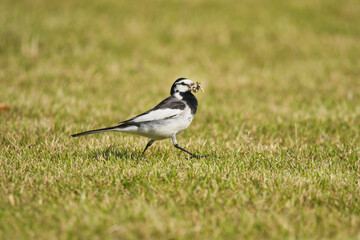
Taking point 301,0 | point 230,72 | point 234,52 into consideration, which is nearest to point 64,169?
point 230,72

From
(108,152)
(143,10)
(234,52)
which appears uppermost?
(143,10)

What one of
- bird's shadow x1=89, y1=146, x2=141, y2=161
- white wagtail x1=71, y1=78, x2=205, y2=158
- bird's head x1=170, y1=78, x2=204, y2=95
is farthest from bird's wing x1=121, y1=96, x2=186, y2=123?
bird's shadow x1=89, y1=146, x2=141, y2=161

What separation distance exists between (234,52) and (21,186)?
10.3 m

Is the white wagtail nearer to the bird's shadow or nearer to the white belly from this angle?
the white belly

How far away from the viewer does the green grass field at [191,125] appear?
11.0 ft

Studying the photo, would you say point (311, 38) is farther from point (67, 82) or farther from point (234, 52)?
point (67, 82)

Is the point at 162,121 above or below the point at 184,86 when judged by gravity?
below

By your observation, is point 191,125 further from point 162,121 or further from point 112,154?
point 162,121

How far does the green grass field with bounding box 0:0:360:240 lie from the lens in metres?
3.34

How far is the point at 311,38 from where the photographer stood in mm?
14547

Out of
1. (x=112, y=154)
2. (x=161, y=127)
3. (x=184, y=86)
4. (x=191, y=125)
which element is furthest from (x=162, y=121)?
(x=191, y=125)

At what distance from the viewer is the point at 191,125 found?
23.2 feet

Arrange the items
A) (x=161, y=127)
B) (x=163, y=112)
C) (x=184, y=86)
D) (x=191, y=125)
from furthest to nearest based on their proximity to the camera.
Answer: (x=191, y=125)
(x=184, y=86)
(x=163, y=112)
(x=161, y=127)

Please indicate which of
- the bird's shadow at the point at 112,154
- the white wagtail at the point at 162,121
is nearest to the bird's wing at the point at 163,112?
the white wagtail at the point at 162,121
